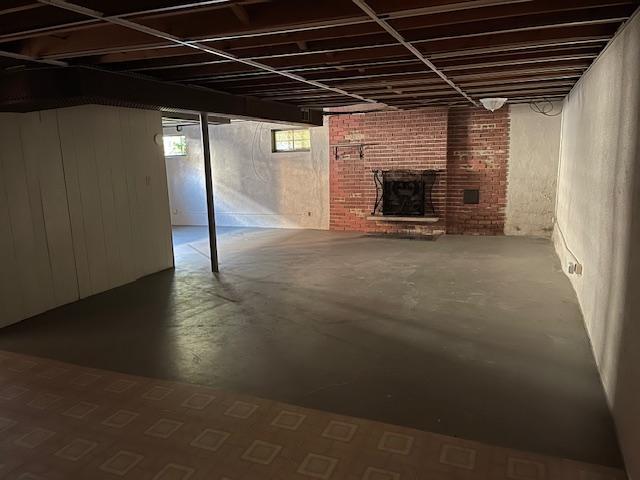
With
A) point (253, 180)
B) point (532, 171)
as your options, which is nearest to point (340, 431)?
point (532, 171)

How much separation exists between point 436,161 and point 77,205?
576 cm

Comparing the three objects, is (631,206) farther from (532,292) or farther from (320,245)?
(320,245)

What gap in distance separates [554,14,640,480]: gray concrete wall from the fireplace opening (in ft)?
13.3

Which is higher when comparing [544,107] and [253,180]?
[544,107]

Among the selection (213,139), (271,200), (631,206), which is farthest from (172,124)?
(631,206)

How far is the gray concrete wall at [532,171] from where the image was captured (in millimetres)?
7629

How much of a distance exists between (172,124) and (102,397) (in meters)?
8.39

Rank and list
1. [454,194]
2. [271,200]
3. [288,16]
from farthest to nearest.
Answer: [271,200]
[454,194]
[288,16]

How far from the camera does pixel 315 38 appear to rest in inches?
118

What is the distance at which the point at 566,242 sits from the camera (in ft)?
18.2

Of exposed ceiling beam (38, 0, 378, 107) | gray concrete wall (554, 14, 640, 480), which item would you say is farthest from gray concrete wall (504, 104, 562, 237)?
exposed ceiling beam (38, 0, 378, 107)

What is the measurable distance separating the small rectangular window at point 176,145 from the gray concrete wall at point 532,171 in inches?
268

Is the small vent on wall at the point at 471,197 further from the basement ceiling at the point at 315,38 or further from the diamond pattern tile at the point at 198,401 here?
the diamond pattern tile at the point at 198,401

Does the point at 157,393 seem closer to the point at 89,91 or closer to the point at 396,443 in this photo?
the point at 396,443
